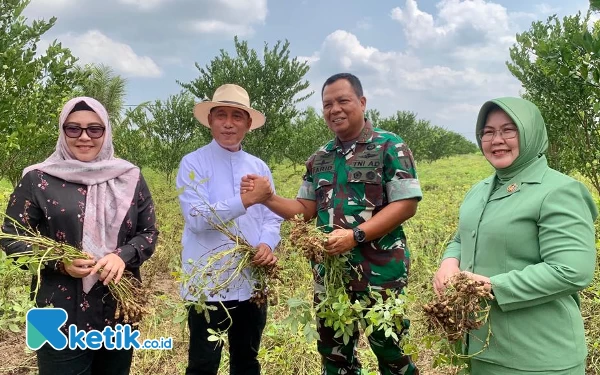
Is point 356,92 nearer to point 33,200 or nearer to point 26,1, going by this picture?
point 33,200

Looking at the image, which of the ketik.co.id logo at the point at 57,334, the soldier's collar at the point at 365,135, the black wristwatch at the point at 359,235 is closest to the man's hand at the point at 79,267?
the ketik.co.id logo at the point at 57,334

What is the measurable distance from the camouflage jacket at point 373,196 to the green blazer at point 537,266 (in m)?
0.58

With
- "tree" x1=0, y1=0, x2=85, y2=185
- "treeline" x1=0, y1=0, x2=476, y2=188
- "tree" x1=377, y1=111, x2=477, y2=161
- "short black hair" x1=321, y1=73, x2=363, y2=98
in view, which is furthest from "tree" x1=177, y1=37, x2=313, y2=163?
"tree" x1=377, y1=111, x2=477, y2=161

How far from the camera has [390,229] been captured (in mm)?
2027

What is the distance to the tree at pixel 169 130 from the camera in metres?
10.2

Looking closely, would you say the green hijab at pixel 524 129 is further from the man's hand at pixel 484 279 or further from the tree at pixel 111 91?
the tree at pixel 111 91

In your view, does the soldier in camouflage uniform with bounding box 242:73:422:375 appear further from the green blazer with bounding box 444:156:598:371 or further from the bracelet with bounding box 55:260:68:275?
the bracelet with bounding box 55:260:68:275

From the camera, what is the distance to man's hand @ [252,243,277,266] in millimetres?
2121

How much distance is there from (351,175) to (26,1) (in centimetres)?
383

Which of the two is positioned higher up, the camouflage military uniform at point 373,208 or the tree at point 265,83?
the tree at point 265,83

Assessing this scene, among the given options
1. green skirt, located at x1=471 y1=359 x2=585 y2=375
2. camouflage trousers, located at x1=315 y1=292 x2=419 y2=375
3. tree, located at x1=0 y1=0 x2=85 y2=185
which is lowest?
camouflage trousers, located at x1=315 y1=292 x2=419 y2=375

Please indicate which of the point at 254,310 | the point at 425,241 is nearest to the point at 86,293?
the point at 254,310

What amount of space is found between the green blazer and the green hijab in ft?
0.10

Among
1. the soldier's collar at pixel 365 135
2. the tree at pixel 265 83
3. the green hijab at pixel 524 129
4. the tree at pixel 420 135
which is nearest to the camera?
the green hijab at pixel 524 129
